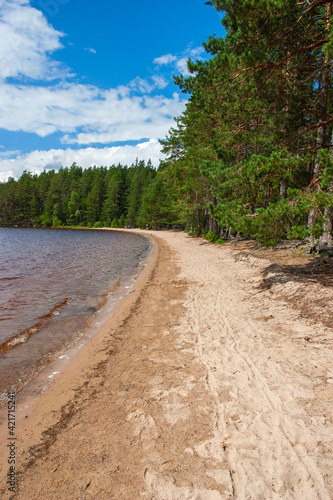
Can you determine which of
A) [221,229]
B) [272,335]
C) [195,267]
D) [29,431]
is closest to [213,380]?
[272,335]

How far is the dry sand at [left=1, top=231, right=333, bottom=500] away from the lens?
7.97 feet

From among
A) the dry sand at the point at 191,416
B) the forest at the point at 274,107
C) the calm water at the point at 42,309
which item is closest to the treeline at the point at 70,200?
the calm water at the point at 42,309

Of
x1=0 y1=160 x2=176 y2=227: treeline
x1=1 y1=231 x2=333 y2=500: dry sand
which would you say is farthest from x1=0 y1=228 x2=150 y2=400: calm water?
x1=0 y1=160 x2=176 y2=227: treeline

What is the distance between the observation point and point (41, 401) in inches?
152

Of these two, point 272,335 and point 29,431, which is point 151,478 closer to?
point 29,431

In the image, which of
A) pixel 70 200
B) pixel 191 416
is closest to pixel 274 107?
pixel 191 416

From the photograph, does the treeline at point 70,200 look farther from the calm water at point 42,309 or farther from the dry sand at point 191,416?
the dry sand at point 191,416

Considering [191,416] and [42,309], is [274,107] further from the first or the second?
[42,309]

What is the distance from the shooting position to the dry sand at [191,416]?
243 centimetres

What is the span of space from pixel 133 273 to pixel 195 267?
345 cm

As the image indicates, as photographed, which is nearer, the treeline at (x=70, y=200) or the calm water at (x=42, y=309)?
the calm water at (x=42, y=309)

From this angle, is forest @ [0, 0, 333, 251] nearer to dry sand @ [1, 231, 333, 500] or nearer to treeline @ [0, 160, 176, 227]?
dry sand @ [1, 231, 333, 500]

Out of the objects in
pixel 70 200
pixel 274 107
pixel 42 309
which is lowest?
pixel 42 309

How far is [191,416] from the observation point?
328 cm
